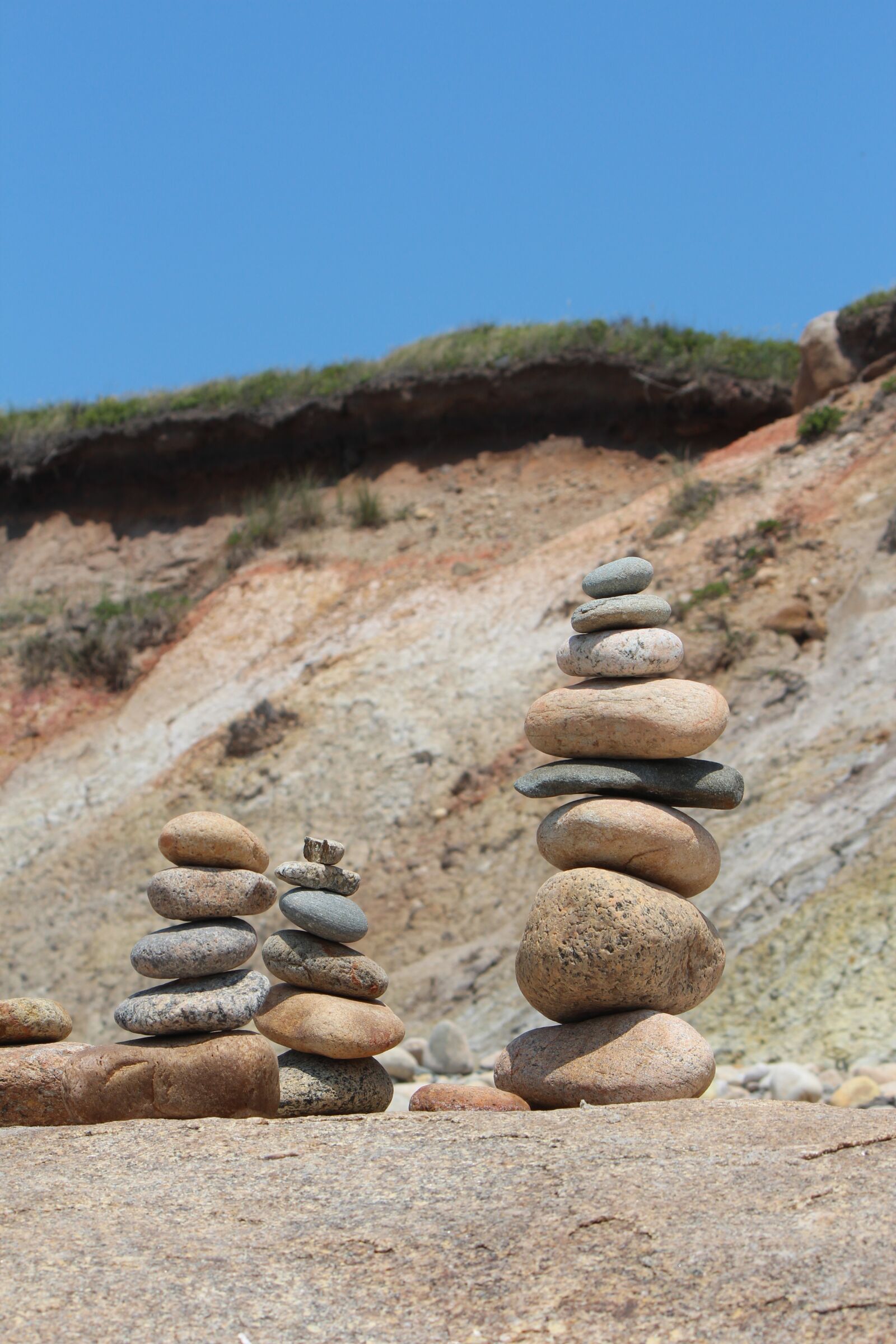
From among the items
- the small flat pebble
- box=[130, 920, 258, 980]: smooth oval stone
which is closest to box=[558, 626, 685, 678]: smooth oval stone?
the small flat pebble

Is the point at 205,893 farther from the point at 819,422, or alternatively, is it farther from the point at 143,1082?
the point at 819,422

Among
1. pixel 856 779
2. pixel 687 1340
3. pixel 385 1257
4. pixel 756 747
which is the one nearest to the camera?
pixel 687 1340

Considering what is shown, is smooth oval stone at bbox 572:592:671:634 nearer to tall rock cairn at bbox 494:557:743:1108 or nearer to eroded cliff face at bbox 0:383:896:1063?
tall rock cairn at bbox 494:557:743:1108

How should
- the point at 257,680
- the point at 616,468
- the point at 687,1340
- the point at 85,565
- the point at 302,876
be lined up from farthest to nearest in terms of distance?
the point at 85,565 < the point at 616,468 < the point at 257,680 < the point at 302,876 < the point at 687,1340

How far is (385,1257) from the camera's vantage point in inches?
164

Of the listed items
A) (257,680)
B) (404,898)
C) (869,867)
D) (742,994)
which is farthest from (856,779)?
(257,680)

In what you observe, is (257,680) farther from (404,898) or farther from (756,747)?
(756,747)

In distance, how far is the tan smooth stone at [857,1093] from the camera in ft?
25.8

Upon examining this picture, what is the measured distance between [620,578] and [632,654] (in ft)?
1.80

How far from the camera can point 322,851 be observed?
7.40 meters

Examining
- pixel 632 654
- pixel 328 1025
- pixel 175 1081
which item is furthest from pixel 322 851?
pixel 632 654

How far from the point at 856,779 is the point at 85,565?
Result: 16818mm

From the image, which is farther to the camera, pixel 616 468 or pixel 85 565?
pixel 85 565

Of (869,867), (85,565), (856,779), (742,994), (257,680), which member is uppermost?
(85,565)
